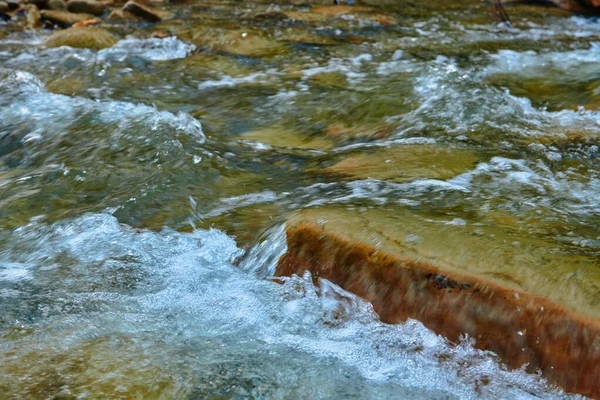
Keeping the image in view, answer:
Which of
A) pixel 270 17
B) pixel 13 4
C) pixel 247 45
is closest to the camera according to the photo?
pixel 247 45

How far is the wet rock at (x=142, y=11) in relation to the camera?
1006cm

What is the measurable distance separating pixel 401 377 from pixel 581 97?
401 cm

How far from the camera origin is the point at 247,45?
7.88m

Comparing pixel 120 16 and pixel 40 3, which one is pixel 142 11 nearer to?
pixel 120 16

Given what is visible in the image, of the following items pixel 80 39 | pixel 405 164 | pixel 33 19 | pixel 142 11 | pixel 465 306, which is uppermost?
pixel 465 306

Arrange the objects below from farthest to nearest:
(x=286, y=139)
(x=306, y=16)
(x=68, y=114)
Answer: (x=306, y=16), (x=68, y=114), (x=286, y=139)

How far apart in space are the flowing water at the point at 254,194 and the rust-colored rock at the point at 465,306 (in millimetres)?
62

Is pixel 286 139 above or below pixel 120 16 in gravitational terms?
above

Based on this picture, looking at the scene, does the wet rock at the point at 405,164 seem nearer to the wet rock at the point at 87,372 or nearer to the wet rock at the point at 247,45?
the wet rock at the point at 87,372

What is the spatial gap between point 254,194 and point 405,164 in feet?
2.98

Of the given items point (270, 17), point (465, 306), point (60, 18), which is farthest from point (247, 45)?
point (465, 306)

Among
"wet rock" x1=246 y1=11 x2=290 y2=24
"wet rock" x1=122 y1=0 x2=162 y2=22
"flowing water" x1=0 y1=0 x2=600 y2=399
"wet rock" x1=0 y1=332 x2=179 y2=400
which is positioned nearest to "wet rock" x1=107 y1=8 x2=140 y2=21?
"wet rock" x1=122 y1=0 x2=162 y2=22

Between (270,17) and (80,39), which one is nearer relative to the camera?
(80,39)

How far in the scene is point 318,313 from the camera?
114 inches
